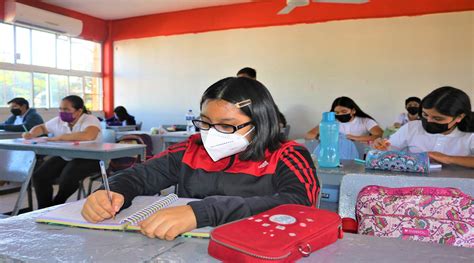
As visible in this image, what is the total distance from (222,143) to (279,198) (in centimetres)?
28

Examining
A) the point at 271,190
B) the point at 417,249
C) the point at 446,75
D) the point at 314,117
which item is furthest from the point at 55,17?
the point at 417,249

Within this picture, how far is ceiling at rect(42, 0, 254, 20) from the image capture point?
279 inches

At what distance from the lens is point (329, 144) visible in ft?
Answer: 6.84

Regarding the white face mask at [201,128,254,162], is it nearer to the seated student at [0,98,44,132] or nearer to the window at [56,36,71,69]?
the seated student at [0,98,44,132]

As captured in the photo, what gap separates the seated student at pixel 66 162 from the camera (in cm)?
331

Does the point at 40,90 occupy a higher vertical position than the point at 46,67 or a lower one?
lower

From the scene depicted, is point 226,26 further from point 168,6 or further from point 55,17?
point 55,17

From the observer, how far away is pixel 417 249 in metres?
0.78

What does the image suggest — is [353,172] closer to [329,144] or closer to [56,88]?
[329,144]

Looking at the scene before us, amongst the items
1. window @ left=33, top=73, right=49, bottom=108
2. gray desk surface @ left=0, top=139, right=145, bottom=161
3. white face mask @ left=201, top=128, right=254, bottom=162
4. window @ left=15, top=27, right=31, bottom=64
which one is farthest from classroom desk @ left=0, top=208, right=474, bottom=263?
window @ left=33, top=73, right=49, bottom=108

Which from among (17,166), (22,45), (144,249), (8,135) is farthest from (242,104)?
(22,45)

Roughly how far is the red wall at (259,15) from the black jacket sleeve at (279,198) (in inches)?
215

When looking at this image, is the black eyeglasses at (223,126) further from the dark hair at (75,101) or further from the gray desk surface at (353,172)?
the dark hair at (75,101)

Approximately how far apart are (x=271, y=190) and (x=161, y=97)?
709cm
